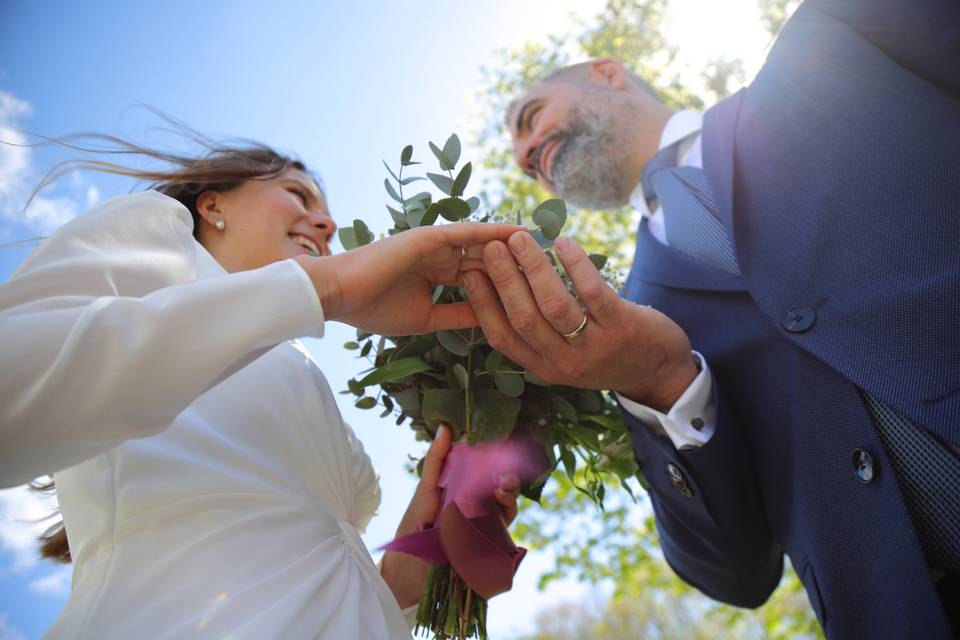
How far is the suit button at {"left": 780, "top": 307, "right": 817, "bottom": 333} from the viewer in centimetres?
204

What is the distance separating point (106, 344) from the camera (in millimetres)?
1312

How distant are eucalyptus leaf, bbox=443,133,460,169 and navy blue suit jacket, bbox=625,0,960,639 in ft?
3.47

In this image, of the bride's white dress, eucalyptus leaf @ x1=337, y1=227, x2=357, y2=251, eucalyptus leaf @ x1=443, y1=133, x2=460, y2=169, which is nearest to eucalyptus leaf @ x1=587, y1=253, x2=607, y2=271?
eucalyptus leaf @ x1=443, y1=133, x2=460, y2=169

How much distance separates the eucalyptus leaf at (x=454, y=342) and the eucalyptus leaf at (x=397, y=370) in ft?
0.37

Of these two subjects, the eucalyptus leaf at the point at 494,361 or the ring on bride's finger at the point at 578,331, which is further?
the eucalyptus leaf at the point at 494,361

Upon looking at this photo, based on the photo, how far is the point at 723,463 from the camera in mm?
2336

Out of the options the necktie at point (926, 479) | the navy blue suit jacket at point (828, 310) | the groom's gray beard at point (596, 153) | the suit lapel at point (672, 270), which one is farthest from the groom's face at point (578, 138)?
the necktie at point (926, 479)

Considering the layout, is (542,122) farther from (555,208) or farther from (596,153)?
(555,208)

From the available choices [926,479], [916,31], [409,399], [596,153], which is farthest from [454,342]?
[596,153]

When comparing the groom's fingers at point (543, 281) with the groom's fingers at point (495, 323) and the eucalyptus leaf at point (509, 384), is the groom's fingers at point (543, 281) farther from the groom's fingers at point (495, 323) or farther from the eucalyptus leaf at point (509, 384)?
the eucalyptus leaf at point (509, 384)

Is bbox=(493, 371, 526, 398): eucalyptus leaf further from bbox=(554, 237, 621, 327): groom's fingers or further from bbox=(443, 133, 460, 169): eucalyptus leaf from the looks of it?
bbox=(443, 133, 460, 169): eucalyptus leaf

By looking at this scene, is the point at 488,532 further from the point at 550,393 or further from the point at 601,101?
the point at 601,101

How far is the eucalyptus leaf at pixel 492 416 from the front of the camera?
228 cm

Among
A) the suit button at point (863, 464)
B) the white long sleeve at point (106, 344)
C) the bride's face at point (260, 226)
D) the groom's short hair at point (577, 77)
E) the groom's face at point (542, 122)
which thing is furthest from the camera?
the groom's short hair at point (577, 77)
